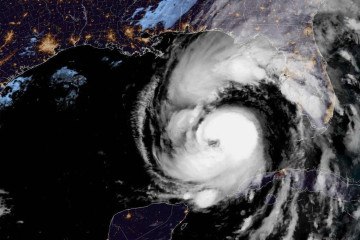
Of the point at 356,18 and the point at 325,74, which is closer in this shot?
the point at 325,74

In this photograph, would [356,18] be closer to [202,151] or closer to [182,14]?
[182,14]

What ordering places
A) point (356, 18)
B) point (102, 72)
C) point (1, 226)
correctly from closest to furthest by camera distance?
point (1, 226), point (102, 72), point (356, 18)

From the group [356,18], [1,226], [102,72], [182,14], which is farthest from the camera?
[356,18]

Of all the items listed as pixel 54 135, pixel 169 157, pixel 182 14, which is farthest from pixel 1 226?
pixel 182 14

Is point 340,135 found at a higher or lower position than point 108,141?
lower

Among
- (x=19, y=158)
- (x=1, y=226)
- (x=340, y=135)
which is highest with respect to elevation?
(x=19, y=158)

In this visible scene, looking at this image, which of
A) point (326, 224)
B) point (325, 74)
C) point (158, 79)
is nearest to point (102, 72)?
point (158, 79)
